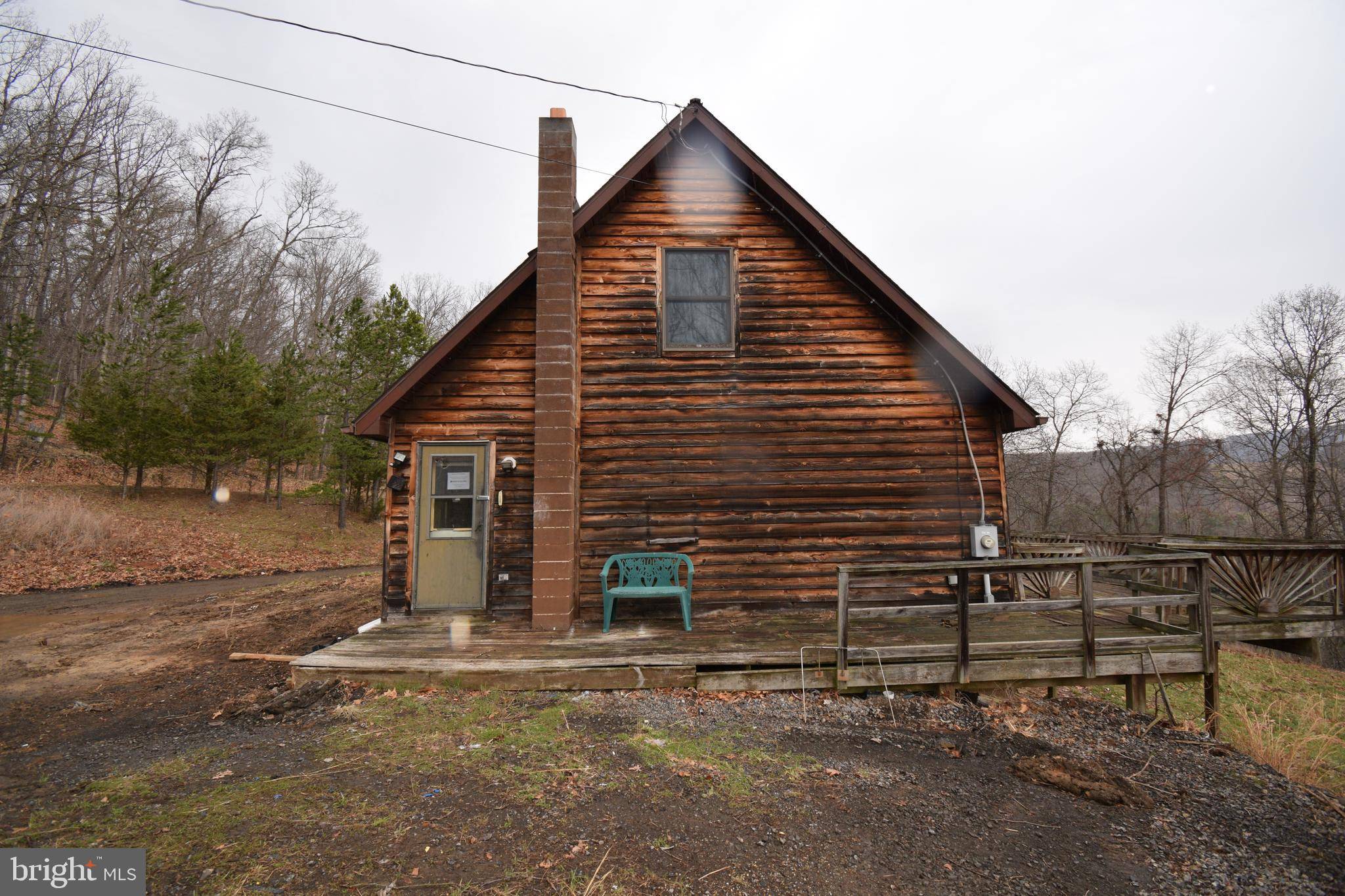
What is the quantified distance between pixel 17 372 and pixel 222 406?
6958mm

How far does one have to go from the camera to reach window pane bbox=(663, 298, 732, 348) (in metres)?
8.10

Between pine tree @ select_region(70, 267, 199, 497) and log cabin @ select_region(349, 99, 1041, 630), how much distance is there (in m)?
17.4

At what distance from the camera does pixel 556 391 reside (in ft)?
22.8

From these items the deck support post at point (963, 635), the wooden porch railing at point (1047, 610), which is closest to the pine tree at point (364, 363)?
the wooden porch railing at point (1047, 610)

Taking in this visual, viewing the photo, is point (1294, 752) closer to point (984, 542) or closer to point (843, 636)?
point (984, 542)

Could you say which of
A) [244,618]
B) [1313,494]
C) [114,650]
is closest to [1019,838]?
[114,650]

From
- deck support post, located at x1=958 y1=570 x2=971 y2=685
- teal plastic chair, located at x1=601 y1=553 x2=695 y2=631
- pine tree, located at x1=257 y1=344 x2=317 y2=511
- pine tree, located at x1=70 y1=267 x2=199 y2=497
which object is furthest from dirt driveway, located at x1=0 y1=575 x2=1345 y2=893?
pine tree, located at x1=257 y1=344 x2=317 y2=511

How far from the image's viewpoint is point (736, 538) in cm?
771

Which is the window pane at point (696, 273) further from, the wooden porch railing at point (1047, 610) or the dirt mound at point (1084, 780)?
the dirt mound at point (1084, 780)

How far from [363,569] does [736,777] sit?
637 inches

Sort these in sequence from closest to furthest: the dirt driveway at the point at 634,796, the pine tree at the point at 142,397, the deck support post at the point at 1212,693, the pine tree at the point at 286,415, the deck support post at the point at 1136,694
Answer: the dirt driveway at the point at 634,796 → the deck support post at the point at 1212,693 → the deck support post at the point at 1136,694 → the pine tree at the point at 142,397 → the pine tree at the point at 286,415

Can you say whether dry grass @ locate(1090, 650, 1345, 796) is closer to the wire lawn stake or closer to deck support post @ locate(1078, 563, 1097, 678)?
deck support post @ locate(1078, 563, 1097, 678)

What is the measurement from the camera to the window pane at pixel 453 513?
782 centimetres

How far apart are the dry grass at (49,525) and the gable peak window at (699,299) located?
1575 centimetres
